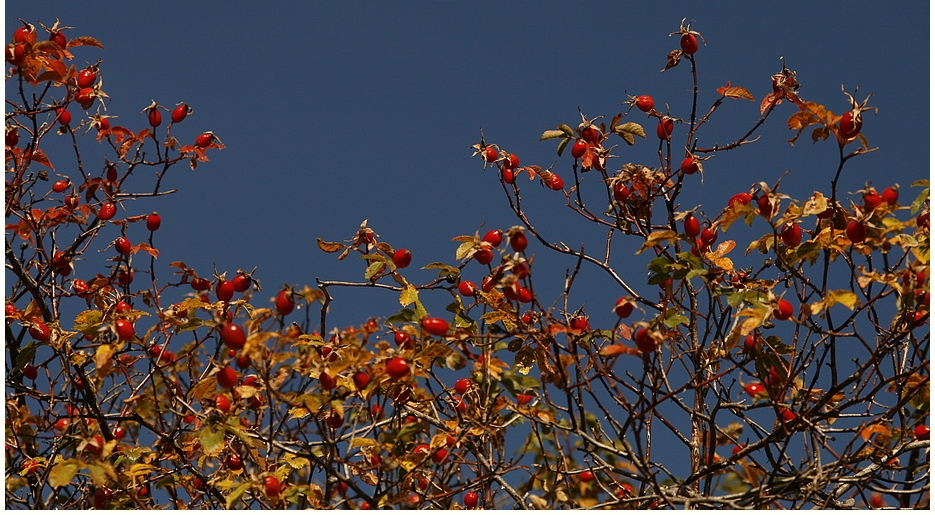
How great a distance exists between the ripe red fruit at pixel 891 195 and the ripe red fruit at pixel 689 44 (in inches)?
65.7

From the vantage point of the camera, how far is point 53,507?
4.29 meters

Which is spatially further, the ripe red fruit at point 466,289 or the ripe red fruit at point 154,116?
the ripe red fruit at point 154,116

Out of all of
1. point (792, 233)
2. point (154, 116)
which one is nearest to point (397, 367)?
point (792, 233)

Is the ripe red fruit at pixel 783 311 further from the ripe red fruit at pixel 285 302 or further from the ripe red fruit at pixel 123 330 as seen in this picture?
the ripe red fruit at pixel 123 330

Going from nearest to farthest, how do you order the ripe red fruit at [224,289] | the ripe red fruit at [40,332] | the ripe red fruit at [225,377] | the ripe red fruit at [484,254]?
the ripe red fruit at [225,377] < the ripe red fruit at [484,254] < the ripe red fruit at [224,289] < the ripe red fruit at [40,332]

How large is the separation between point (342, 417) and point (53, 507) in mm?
1663

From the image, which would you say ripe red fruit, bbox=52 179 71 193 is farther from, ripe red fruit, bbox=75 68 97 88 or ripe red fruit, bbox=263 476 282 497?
ripe red fruit, bbox=263 476 282 497

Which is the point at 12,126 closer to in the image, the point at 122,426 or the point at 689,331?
the point at 122,426

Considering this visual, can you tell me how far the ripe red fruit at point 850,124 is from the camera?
11.3 feet

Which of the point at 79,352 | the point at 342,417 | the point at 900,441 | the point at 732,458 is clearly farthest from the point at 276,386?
the point at 900,441

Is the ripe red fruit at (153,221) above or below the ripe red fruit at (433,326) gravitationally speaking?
above

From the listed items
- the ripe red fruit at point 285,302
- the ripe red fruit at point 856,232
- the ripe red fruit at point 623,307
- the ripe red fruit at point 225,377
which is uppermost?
the ripe red fruit at point 856,232

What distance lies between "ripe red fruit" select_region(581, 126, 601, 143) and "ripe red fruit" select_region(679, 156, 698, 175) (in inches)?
18.7

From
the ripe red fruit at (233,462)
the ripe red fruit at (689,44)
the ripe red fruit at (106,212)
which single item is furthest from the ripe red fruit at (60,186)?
the ripe red fruit at (689,44)
